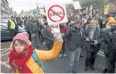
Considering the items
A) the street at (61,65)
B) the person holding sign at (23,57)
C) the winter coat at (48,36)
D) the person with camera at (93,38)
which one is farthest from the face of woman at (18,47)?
the winter coat at (48,36)

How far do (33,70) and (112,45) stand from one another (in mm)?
4377

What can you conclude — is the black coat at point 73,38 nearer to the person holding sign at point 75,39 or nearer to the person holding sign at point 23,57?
the person holding sign at point 75,39

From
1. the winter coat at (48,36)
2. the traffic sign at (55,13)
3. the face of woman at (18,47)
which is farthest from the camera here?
the winter coat at (48,36)

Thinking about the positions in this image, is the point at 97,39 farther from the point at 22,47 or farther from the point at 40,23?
the point at 40,23

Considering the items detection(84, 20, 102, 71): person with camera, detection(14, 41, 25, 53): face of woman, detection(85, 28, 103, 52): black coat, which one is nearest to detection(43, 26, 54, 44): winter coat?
detection(84, 20, 102, 71): person with camera

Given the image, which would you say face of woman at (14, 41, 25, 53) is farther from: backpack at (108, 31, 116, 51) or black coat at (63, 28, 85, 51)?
black coat at (63, 28, 85, 51)

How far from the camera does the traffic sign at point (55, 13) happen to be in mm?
5916

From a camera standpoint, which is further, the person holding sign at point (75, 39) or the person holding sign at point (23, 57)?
the person holding sign at point (75, 39)

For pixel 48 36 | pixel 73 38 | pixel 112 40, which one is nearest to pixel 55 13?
pixel 112 40

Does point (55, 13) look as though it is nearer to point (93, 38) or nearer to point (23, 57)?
point (23, 57)

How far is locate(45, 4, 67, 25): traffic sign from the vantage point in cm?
592

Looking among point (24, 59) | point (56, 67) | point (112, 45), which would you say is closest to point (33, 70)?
point (24, 59)

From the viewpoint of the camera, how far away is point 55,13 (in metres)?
6.04

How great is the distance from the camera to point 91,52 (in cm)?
884
